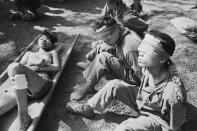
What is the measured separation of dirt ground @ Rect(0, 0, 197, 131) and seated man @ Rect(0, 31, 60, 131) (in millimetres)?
381

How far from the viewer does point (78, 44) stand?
19.4 ft

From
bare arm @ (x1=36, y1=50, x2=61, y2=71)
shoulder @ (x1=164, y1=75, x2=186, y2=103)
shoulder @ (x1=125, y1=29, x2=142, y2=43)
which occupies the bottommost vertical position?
bare arm @ (x1=36, y1=50, x2=61, y2=71)

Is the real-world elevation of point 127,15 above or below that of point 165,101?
above

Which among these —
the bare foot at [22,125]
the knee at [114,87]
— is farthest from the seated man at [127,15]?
the bare foot at [22,125]

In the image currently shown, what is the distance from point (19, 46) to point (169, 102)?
3921mm

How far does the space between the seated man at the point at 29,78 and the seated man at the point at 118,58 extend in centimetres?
68

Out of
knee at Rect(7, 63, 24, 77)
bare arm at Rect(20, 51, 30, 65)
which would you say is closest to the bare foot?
knee at Rect(7, 63, 24, 77)

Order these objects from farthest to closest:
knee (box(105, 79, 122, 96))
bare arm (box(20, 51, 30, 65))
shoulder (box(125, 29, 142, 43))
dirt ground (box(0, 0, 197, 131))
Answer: bare arm (box(20, 51, 30, 65)) → shoulder (box(125, 29, 142, 43)) → dirt ground (box(0, 0, 197, 131)) → knee (box(105, 79, 122, 96))

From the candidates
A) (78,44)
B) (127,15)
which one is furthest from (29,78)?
(78,44)

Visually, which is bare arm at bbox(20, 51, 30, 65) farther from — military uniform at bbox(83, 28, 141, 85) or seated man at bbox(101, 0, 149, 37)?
seated man at bbox(101, 0, 149, 37)

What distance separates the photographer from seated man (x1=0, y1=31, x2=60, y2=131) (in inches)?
126

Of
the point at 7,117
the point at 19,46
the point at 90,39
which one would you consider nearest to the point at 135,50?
the point at 7,117

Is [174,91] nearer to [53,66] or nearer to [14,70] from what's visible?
[14,70]

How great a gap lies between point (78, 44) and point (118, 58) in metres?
2.07
